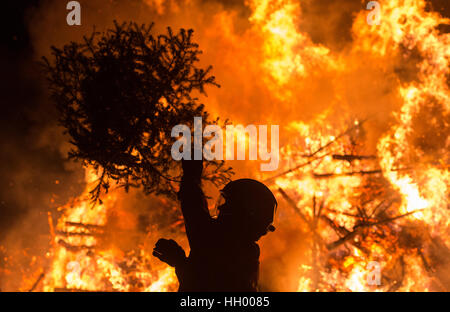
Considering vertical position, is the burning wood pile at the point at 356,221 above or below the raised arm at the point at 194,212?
above

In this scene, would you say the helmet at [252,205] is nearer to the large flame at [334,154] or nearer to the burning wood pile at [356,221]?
the large flame at [334,154]

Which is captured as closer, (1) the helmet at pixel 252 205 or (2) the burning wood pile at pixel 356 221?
(1) the helmet at pixel 252 205

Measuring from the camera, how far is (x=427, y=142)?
9836 mm

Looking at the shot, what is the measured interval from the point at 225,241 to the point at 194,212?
1.17 ft

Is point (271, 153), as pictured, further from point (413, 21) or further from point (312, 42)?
point (413, 21)

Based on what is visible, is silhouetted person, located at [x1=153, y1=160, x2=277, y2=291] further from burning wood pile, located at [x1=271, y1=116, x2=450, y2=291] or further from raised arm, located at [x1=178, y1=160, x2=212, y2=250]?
burning wood pile, located at [x1=271, y1=116, x2=450, y2=291]

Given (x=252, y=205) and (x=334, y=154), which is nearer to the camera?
(x=252, y=205)

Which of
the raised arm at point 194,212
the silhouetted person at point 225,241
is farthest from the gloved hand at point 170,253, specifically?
the raised arm at point 194,212

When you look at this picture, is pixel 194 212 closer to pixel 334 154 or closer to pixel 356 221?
pixel 334 154

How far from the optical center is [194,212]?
89.0 inches

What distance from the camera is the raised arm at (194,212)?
7.28ft

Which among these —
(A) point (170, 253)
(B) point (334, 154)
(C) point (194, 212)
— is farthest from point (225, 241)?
(B) point (334, 154)

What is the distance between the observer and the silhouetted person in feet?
7.06
